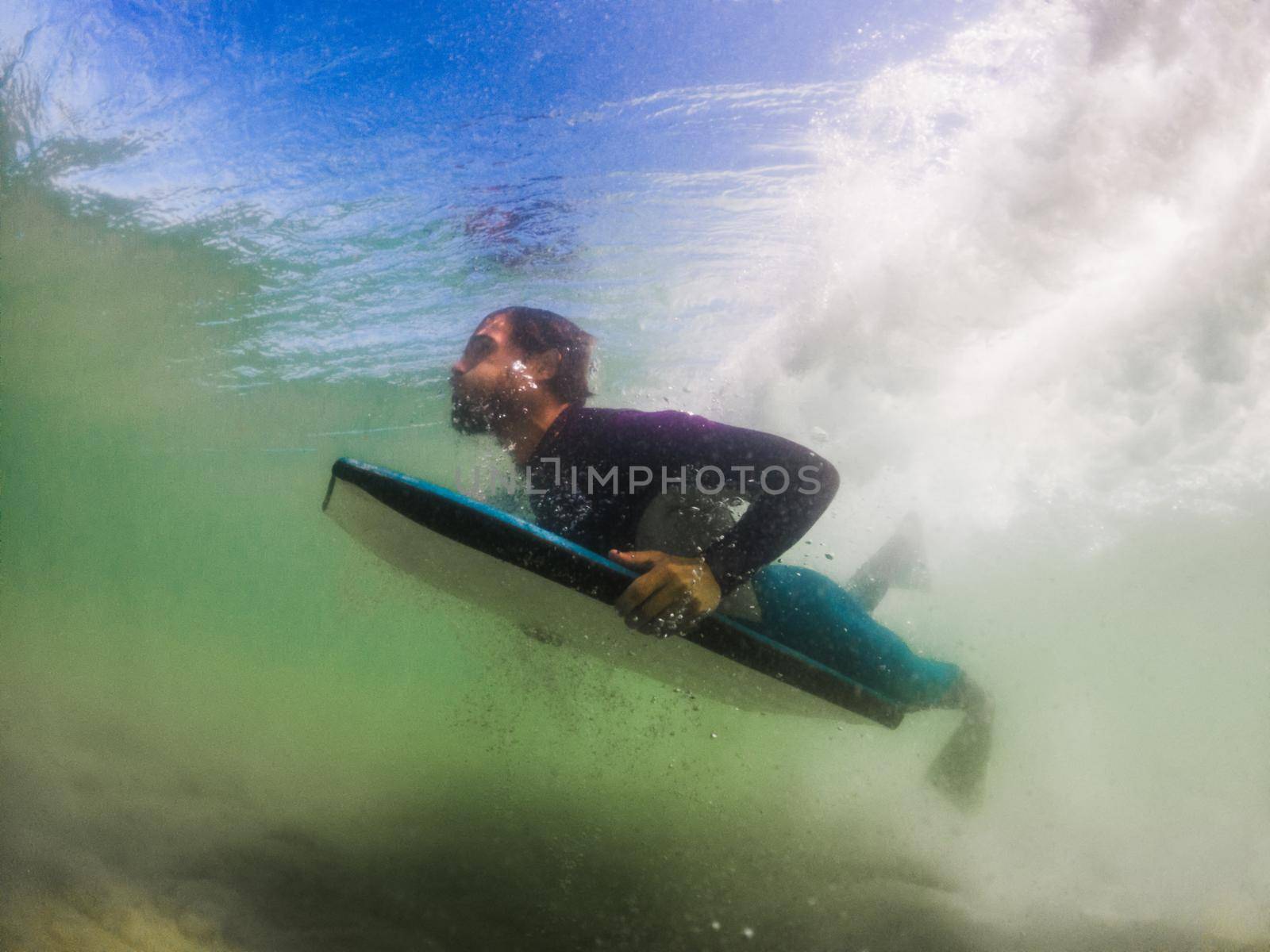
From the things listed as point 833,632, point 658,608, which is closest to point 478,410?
point 658,608

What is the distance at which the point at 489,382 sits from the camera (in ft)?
10.8

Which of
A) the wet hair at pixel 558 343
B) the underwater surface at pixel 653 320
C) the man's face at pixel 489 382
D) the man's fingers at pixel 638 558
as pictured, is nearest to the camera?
the man's fingers at pixel 638 558

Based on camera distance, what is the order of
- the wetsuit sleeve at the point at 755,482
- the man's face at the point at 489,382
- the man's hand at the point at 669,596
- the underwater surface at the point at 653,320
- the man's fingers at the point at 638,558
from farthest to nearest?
the underwater surface at the point at 653,320, the man's face at the point at 489,382, the man's fingers at the point at 638,558, the wetsuit sleeve at the point at 755,482, the man's hand at the point at 669,596

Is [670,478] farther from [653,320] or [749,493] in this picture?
[653,320]

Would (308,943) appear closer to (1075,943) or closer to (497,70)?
(1075,943)

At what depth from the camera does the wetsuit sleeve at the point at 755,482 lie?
2.26 meters

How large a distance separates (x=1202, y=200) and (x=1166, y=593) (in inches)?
1268

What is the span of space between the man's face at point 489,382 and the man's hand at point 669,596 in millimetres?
1611

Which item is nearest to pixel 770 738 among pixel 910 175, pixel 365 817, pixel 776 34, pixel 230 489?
pixel 365 817

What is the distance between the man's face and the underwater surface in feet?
6.78

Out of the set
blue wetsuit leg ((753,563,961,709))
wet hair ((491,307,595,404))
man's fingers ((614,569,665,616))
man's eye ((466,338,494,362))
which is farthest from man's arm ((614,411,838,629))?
man's eye ((466,338,494,362))

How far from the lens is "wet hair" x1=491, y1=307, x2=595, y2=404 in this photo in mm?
3492

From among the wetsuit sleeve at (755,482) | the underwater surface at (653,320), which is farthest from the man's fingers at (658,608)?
the underwater surface at (653,320)

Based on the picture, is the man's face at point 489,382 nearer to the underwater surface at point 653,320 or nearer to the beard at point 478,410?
the beard at point 478,410
